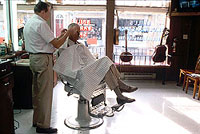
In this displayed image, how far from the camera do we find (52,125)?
2643 mm

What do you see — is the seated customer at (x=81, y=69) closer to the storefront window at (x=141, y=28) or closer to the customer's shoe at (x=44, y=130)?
the customer's shoe at (x=44, y=130)

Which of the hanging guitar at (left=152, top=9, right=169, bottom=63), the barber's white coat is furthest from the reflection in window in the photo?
the barber's white coat

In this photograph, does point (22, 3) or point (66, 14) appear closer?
point (22, 3)

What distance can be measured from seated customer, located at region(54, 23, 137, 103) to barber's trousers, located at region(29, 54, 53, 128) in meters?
0.15

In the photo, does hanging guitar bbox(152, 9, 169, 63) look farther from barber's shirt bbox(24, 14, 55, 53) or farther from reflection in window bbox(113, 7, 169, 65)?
barber's shirt bbox(24, 14, 55, 53)

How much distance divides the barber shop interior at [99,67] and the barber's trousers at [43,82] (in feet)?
0.04

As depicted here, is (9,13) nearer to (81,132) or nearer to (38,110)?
(38,110)

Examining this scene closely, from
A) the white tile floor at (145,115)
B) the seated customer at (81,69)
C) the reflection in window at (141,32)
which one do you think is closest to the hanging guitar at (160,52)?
the reflection in window at (141,32)

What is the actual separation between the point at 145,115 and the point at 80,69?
133cm

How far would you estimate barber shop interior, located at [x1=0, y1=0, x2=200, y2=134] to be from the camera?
2.27 meters

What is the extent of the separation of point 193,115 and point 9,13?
353 centimetres

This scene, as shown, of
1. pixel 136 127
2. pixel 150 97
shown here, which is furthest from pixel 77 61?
pixel 150 97

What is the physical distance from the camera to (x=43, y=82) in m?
2.25

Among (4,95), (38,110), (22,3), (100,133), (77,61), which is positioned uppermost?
(22,3)
